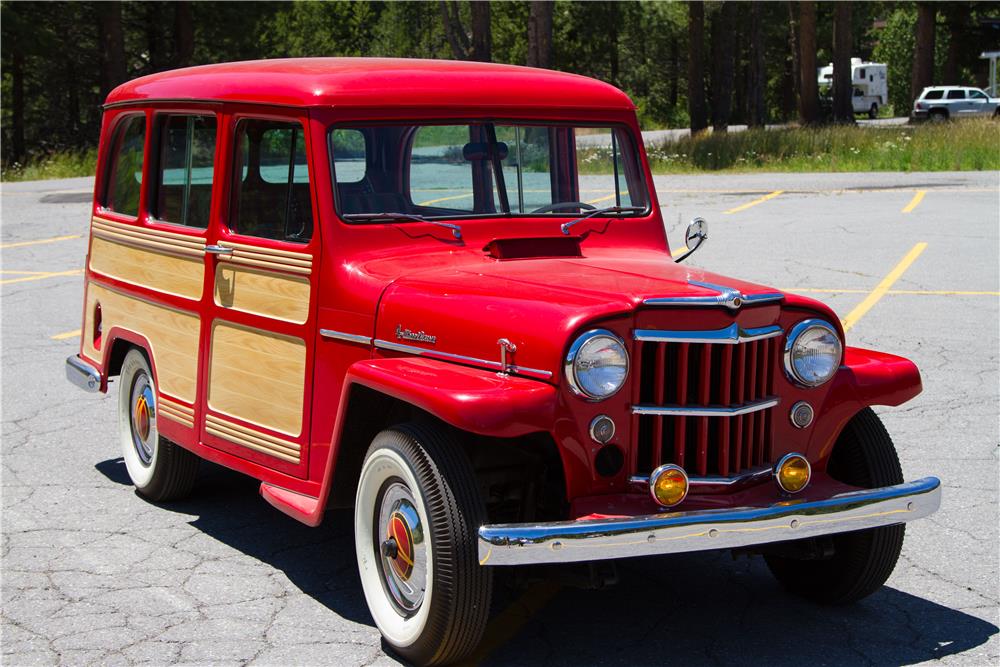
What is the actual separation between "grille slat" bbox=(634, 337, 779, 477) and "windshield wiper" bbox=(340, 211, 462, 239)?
4.06 ft

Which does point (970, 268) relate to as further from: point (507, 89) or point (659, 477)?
point (659, 477)

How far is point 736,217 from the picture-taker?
1748cm

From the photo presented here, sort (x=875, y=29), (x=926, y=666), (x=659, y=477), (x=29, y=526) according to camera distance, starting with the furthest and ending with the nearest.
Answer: (x=875, y=29), (x=29, y=526), (x=926, y=666), (x=659, y=477)

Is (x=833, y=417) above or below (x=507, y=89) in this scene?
below

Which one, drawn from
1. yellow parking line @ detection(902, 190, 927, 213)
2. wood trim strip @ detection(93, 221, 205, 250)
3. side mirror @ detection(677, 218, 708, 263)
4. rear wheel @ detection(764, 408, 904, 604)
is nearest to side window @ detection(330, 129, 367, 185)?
wood trim strip @ detection(93, 221, 205, 250)

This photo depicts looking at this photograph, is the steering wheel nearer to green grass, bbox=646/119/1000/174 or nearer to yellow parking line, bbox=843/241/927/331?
yellow parking line, bbox=843/241/927/331

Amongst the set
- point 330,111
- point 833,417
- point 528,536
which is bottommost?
point 528,536

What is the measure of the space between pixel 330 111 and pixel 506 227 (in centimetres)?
82

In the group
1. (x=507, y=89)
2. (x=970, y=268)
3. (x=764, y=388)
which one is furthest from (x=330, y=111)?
(x=970, y=268)

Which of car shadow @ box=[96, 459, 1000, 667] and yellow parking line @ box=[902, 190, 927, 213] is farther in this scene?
yellow parking line @ box=[902, 190, 927, 213]

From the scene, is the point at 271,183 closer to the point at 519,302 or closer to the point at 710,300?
the point at 519,302

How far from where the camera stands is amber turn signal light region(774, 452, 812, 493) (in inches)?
159

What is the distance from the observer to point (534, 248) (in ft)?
15.9

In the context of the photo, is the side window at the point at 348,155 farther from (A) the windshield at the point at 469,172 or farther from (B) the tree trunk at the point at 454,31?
(B) the tree trunk at the point at 454,31
